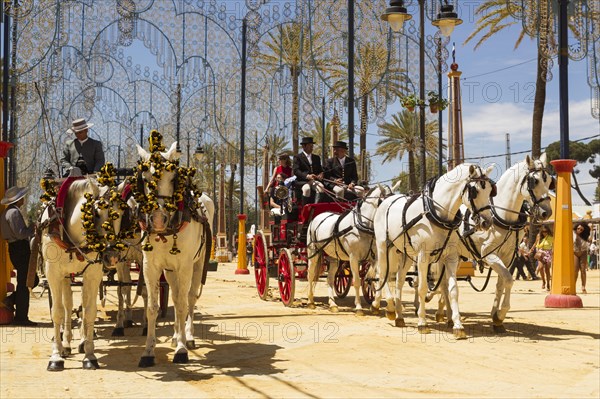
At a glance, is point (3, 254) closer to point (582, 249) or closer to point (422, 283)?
point (422, 283)

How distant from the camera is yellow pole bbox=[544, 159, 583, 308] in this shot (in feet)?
48.5

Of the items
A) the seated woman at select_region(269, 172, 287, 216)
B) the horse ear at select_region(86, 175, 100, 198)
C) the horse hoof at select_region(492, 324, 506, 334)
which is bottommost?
the horse hoof at select_region(492, 324, 506, 334)

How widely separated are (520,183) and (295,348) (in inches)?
176

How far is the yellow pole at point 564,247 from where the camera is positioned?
14.8 m

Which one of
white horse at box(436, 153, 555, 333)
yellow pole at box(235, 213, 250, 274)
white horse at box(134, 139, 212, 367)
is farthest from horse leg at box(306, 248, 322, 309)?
yellow pole at box(235, 213, 250, 274)

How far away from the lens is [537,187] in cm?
1153

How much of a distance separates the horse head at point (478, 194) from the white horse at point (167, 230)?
155 inches

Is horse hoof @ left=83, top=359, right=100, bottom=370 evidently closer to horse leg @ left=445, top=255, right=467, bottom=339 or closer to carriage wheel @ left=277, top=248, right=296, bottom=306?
horse leg @ left=445, top=255, right=467, bottom=339

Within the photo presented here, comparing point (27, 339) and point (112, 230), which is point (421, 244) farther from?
point (27, 339)

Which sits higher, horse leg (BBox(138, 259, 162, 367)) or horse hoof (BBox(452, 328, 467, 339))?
horse leg (BBox(138, 259, 162, 367))

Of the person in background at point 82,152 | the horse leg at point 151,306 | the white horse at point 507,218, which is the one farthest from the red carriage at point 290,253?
the horse leg at point 151,306

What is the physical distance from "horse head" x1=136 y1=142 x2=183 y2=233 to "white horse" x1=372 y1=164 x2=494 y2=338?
4266mm

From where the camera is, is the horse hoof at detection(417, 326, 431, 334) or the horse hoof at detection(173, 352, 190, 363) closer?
Result: the horse hoof at detection(173, 352, 190, 363)

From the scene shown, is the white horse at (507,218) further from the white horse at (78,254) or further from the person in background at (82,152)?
the white horse at (78,254)
